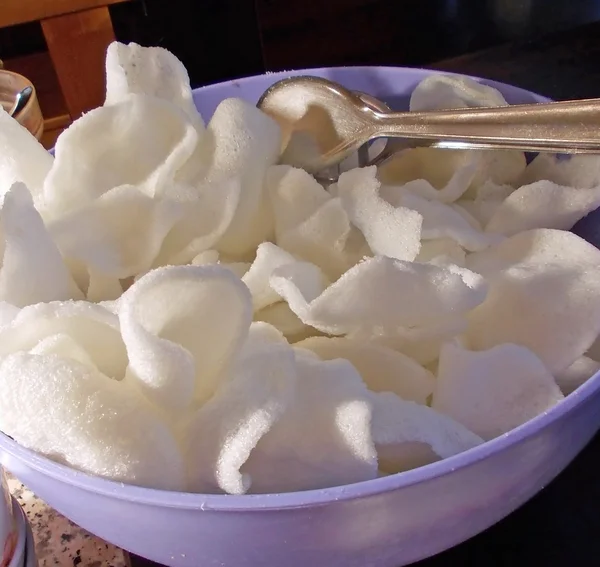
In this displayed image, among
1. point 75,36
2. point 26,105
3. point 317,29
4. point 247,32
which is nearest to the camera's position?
point 26,105

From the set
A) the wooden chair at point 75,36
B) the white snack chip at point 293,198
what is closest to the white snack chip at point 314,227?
the white snack chip at point 293,198

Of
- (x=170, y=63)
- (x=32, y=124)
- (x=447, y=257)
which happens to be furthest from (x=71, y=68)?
(x=447, y=257)

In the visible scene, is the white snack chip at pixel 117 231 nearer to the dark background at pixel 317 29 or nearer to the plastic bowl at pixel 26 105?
the plastic bowl at pixel 26 105

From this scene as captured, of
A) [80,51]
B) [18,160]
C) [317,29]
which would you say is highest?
[18,160]

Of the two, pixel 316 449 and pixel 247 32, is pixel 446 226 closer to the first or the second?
pixel 316 449

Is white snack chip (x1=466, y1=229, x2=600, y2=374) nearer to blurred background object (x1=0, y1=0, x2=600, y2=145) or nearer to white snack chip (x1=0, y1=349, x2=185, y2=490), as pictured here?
white snack chip (x1=0, y1=349, x2=185, y2=490)

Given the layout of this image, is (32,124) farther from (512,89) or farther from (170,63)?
(512,89)

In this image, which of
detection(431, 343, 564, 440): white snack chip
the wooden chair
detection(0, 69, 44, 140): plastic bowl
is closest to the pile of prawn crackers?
detection(431, 343, 564, 440): white snack chip

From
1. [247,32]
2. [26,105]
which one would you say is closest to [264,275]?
[26,105]
